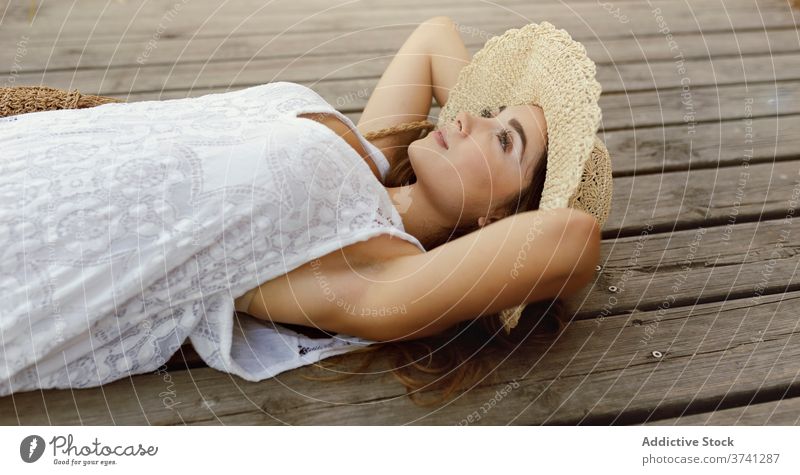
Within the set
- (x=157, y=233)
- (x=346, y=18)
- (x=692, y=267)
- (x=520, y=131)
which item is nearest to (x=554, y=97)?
(x=520, y=131)

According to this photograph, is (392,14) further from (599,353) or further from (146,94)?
(599,353)

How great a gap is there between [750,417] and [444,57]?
0.65 m

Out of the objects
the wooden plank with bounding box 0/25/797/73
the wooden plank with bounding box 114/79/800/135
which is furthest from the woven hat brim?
the wooden plank with bounding box 0/25/797/73

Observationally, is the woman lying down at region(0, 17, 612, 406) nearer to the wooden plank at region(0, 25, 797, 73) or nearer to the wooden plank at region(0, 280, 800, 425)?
the wooden plank at region(0, 280, 800, 425)

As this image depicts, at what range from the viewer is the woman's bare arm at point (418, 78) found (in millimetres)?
1087

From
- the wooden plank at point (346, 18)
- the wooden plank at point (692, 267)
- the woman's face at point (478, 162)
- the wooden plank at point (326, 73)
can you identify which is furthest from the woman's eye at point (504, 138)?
the wooden plank at point (346, 18)

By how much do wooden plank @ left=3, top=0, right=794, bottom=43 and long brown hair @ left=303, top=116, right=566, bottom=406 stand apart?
27.0 inches

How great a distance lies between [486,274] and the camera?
2.40ft

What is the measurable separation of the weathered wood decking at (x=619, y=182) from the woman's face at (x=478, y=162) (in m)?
0.18

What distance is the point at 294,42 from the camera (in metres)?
1.37

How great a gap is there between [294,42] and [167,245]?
0.74 m

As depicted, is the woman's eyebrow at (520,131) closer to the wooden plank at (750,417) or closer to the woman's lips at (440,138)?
the woman's lips at (440,138)

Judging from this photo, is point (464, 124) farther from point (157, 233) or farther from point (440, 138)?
point (157, 233)
